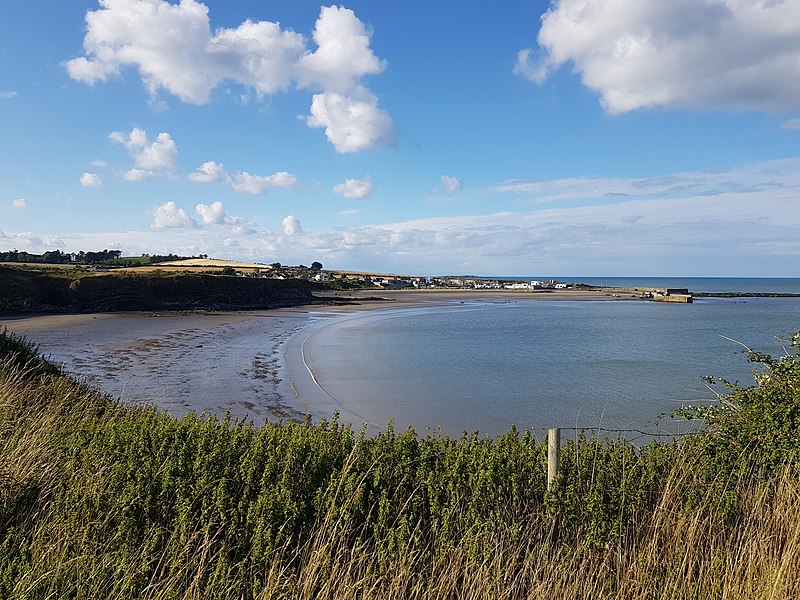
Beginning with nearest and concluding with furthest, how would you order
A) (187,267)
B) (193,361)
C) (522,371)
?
(193,361) < (522,371) < (187,267)

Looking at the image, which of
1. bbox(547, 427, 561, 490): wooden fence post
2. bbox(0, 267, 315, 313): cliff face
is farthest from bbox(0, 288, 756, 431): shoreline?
bbox(547, 427, 561, 490): wooden fence post

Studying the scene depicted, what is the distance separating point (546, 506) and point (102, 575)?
397 cm

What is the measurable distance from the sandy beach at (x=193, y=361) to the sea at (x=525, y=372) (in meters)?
1.31

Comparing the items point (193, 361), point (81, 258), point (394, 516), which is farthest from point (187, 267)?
point (394, 516)

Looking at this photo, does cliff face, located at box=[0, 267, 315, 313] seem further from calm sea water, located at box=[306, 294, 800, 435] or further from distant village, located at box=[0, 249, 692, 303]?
calm sea water, located at box=[306, 294, 800, 435]

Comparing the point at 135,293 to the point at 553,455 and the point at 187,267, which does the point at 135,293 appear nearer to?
the point at 187,267

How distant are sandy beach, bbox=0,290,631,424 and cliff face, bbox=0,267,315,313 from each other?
5.31 metres

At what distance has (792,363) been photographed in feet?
23.9

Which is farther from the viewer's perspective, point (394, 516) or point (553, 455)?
point (553, 455)

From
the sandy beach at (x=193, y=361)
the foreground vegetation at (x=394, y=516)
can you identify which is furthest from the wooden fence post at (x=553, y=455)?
the sandy beach at (x=193, y=361)

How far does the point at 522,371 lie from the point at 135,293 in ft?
153

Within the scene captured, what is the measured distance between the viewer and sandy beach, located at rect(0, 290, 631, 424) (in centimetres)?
1612

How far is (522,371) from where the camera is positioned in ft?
79.9

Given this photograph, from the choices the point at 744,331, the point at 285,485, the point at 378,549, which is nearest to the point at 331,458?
the point at 285,485
